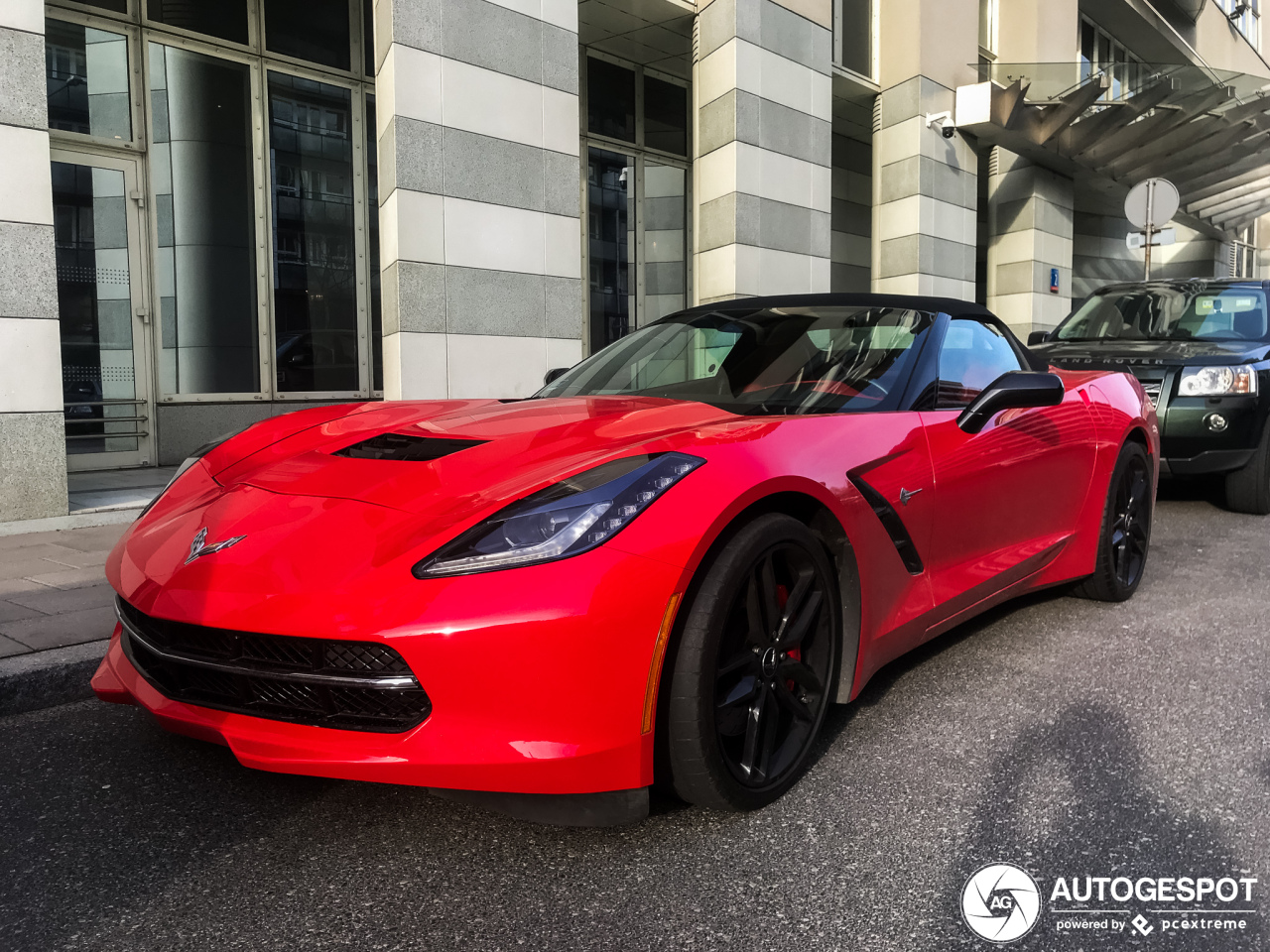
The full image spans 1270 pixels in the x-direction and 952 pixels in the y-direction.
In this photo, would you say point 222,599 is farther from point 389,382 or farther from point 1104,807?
point 389,382

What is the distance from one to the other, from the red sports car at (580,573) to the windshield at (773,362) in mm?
15

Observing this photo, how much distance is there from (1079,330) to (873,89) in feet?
23.9

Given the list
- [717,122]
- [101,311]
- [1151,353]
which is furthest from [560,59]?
[1151,353]

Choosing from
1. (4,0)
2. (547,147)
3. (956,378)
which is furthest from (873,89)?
(956,378)

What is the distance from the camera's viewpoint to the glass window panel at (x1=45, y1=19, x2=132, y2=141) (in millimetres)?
8711

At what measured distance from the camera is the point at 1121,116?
14703 millimetres

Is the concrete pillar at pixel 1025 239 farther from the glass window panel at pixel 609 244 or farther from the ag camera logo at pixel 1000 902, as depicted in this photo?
the ag camera logo at pixel 1000 902

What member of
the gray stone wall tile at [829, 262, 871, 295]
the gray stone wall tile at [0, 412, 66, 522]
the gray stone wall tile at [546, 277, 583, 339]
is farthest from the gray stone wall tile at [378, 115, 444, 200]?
the gray stone wall tile at [829, 262, 871, 295]

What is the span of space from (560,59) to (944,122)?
22.5 ft

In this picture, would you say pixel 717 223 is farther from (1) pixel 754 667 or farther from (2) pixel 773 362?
(1) pixel 754 667

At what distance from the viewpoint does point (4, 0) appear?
590 cm

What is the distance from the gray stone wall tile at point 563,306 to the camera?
29.6 ft

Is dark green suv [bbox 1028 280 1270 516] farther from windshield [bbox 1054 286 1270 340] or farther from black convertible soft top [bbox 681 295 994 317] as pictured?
black convertible soft top [bbox 681 295 994 317]

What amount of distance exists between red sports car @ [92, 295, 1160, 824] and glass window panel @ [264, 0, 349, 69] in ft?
27.1
